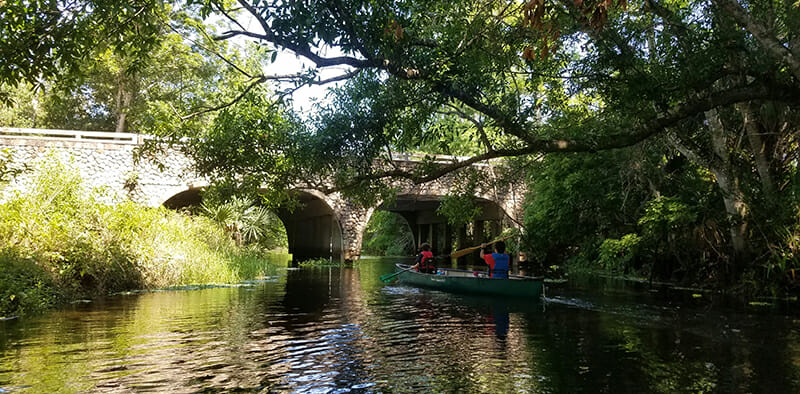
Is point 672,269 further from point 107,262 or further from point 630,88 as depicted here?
point 107,262

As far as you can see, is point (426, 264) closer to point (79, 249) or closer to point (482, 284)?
point (482, 284)

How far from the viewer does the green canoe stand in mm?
11367

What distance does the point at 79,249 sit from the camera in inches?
427

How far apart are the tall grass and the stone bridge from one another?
31.9 inches

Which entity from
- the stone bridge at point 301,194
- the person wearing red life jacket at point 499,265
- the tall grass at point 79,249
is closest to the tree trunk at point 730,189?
the person wearing red life jacket at point 499,265

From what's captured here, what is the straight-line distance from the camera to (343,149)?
29.3 feet

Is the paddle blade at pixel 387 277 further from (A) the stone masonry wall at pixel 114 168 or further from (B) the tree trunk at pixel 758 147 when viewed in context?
(B) the tree trunk at pixel 758 147

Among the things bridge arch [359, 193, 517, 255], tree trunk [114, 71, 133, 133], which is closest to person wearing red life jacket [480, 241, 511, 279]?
bridge arch [359, 193, 517, 255]

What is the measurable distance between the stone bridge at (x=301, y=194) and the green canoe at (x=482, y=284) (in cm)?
186

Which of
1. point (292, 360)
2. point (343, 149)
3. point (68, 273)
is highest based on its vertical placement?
point (343, 149)

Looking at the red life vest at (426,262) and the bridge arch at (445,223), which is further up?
the bridge arch at (445,223)

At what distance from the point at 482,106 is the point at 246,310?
5.22 metres

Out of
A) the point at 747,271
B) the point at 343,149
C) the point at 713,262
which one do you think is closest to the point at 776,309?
the point at 747,271

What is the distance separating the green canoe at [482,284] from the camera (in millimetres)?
11367
